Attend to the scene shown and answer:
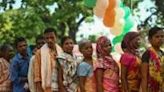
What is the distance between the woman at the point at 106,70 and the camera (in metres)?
6.40

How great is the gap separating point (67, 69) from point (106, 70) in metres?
0.54

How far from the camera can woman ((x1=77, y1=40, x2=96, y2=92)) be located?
21.4 ft

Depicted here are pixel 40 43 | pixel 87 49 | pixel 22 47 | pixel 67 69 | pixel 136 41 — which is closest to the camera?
pixel 136 41

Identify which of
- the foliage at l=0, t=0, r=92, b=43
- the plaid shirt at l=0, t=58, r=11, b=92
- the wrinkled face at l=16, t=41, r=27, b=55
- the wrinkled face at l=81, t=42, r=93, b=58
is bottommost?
the plaid shirt at l=0, t=58, r=11, b=92

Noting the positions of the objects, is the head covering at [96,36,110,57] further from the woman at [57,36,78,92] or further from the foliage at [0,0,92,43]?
the foliage at [0,0,92,43]

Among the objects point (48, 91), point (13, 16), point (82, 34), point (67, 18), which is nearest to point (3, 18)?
point (13, 16)

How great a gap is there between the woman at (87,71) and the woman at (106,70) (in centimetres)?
13

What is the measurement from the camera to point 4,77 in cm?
739

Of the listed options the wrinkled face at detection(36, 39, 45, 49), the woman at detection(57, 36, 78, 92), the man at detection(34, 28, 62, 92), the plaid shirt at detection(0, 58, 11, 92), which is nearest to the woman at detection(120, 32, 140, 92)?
the woman at detection(57, 36, 78, 92)

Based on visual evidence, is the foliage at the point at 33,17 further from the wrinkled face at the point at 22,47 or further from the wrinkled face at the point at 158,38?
the wrinkled face at the point at 158,38

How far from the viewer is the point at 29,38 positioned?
21.6 metres

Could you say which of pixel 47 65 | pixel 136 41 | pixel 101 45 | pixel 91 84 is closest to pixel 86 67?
pixel 91 84

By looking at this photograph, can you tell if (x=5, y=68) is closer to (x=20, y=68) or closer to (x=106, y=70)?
(x=20, y=68)

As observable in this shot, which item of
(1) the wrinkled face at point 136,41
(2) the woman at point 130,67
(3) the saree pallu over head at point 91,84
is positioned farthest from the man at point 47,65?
(1) the wrinkled face at point 136,41
